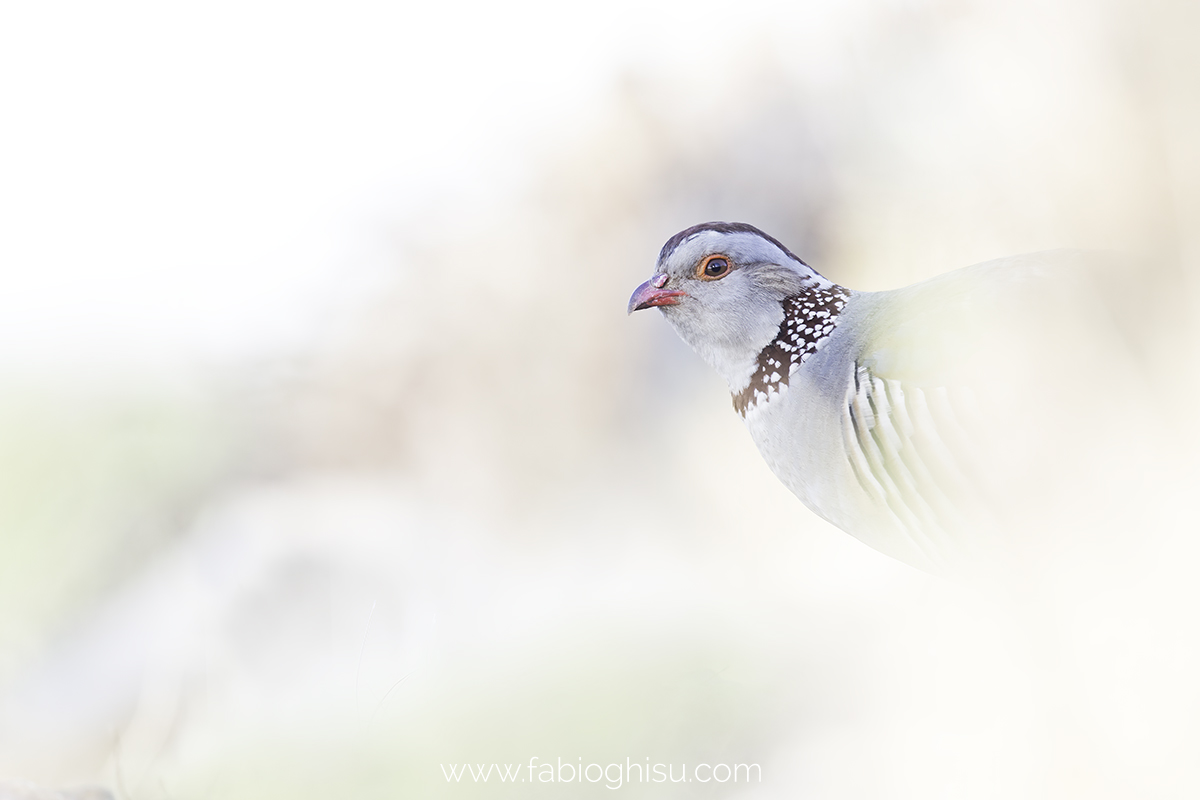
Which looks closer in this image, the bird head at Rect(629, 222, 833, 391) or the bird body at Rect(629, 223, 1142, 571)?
the bird body at Rect(629, 223, 1142, 571)

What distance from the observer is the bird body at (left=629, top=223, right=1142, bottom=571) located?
73 cm

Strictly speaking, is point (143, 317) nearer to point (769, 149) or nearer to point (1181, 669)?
point (769, 149)

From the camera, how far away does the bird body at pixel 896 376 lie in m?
0.73

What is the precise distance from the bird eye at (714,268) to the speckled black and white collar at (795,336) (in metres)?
0.08

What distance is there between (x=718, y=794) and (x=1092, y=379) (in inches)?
24.4

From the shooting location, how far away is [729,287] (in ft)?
3.21

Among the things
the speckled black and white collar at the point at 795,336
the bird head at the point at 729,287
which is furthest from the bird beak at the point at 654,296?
the speckled black and white collar at the point at 795,336

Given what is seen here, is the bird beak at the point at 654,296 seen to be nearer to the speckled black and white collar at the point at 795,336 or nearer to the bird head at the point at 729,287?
the bird head at the point at 729,287

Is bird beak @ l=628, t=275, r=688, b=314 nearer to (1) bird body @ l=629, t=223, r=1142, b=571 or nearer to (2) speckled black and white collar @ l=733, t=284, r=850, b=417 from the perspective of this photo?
(1) bird body @ l=629, t=223, r=1142, b=571

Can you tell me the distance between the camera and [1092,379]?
679 mm

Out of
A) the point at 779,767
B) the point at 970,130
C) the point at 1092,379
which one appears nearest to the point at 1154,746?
the point at 1092,379

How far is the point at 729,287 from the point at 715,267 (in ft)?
0.10

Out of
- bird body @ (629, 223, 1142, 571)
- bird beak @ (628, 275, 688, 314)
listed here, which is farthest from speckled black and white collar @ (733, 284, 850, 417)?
bird beak @ (628, 275, 688, 314)

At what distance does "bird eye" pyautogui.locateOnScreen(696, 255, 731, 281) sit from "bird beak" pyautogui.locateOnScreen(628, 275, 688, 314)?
0.03 meters
